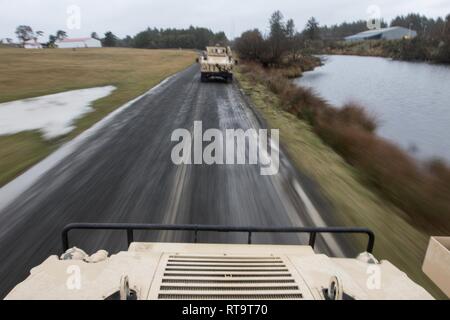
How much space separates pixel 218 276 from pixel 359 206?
5.15 meters

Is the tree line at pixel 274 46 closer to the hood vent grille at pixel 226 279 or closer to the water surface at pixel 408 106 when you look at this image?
the water surface at pixel 408 106

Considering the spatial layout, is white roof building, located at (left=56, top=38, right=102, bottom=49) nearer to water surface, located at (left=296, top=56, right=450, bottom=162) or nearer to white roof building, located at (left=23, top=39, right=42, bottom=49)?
white roof building, located at (left=23, top=39, right=42, bottom=49)

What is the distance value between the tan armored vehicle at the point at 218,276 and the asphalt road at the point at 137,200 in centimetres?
220

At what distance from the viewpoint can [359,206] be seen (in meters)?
6.72

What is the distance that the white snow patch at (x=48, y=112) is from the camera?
12.2m

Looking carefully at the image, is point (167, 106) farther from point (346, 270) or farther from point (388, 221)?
point (346, 270)

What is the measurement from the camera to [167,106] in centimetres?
1673

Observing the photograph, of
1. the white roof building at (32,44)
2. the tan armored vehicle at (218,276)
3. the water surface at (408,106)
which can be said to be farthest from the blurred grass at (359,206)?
the white roof building at (32,44)

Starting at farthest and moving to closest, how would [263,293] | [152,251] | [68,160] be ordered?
1. [68,160]
2. [152,251]
3. [263,293]

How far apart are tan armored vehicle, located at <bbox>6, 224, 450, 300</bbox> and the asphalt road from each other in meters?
2.20

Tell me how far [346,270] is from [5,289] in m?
3.81

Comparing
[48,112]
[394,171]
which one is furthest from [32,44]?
[394,171]

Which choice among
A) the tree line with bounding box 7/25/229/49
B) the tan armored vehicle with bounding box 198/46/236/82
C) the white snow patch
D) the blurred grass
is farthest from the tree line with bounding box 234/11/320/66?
the tree line with bounding box 7/25/229/49

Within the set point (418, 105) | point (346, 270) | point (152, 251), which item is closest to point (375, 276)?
point (346, 270)
